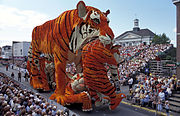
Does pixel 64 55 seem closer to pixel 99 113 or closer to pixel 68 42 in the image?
pixel 68 42

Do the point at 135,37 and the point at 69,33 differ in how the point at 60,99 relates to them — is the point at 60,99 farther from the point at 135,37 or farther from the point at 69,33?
the point at 135,37

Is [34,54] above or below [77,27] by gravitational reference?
below

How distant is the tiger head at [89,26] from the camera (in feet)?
25.2

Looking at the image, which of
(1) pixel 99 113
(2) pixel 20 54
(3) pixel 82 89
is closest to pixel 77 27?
(3) pixel 82 89

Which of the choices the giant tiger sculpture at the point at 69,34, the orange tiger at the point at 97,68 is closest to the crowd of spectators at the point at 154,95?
the orange tiger at the point at 97,68

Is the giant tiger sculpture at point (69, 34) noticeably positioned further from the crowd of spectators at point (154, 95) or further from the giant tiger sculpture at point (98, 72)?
the crowd of spectators at point (154, 95)

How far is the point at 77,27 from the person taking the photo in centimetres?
838

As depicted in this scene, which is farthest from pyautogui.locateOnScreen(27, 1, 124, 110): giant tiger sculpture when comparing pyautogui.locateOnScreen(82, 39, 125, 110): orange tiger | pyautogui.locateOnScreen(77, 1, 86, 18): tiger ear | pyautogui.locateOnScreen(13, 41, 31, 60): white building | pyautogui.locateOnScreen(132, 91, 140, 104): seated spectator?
pyautogui.locateOnScreen(13, 41, 31, 60): white building

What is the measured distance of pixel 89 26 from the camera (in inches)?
313

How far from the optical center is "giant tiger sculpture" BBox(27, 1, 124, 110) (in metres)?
7.84

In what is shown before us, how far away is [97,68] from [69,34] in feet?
8.35

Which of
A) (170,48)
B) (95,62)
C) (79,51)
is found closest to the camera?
(95,62)

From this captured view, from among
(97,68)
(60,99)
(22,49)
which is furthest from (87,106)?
(22,49)

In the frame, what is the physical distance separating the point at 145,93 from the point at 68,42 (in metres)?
6.26
